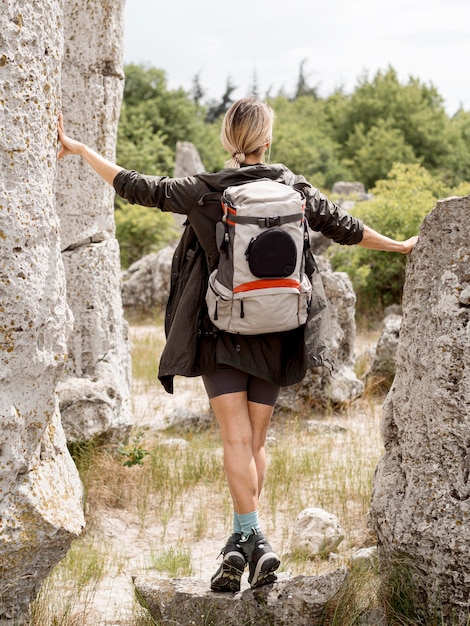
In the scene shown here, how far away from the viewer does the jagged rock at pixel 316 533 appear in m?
4.60

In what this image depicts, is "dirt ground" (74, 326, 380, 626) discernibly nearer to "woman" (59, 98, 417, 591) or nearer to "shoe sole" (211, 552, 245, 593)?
"shoe sole" (211, 552, 245, 593)

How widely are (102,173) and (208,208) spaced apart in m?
0.53

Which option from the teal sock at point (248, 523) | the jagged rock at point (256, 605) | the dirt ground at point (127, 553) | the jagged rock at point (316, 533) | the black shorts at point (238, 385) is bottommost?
the dirt ground at point (127, 553)

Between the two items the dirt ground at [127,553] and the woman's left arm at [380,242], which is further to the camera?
the dirt ground at [127,553]

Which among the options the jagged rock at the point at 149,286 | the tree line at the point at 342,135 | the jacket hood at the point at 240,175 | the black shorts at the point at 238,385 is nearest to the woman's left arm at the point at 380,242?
the jacket hood at the point at 240,175

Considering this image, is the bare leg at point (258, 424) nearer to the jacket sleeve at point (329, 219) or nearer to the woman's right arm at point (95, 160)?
the jacket sleeve at point (329, 219)

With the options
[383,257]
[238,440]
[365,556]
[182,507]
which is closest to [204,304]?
[238,440]

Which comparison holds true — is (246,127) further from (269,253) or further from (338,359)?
(338,359)

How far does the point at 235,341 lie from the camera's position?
3.55 m

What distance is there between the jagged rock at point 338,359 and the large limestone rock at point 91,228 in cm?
232

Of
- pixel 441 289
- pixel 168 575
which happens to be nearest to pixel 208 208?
pixel 441 289

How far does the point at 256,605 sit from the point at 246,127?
2053 millimetres

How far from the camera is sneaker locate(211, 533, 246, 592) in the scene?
3.48 metres

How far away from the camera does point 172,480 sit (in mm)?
5801
